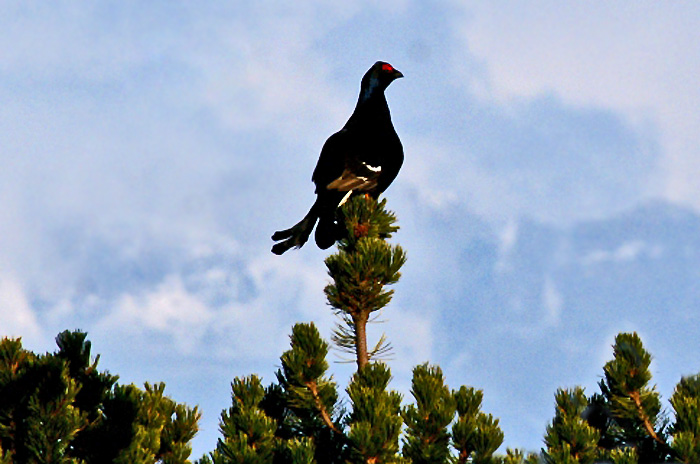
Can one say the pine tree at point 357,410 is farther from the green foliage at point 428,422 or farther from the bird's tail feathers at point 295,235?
the bird's tail feathers at point 295,235

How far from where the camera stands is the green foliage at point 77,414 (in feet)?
18.2

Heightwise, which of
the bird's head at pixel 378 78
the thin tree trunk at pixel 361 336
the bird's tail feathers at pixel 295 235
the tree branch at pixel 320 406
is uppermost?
the bird's head at pixel 378 78

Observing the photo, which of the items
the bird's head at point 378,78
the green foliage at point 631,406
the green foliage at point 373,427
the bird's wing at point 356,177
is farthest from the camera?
the bird's head at point 378,78

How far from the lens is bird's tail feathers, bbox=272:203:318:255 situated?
773cm

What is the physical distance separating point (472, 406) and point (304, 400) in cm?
109

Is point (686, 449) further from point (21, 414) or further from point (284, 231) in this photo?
point (21, 414)

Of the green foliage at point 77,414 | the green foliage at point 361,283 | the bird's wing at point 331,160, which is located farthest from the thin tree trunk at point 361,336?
the bird's wing at point 331,160

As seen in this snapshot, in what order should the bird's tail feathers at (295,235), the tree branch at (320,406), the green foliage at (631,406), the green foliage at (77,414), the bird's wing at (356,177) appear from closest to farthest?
the tree branch at (320,406), the green foliage at (77,414), the green foliage at (631,406), the bird's tail feathers at (295,235), the bird's wing at (356,177)

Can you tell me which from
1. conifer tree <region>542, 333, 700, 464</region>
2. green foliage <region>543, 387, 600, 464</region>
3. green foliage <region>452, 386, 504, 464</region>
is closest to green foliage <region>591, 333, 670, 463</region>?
conifer tree <region>542, 333, 700, 464</region>

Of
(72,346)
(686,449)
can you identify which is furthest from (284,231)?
(686,449)

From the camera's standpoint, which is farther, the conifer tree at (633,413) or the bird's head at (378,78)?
the bird's head at (378,78)

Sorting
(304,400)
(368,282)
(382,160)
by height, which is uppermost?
(382,160)

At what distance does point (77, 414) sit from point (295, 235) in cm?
281

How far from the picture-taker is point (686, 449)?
5.57m
